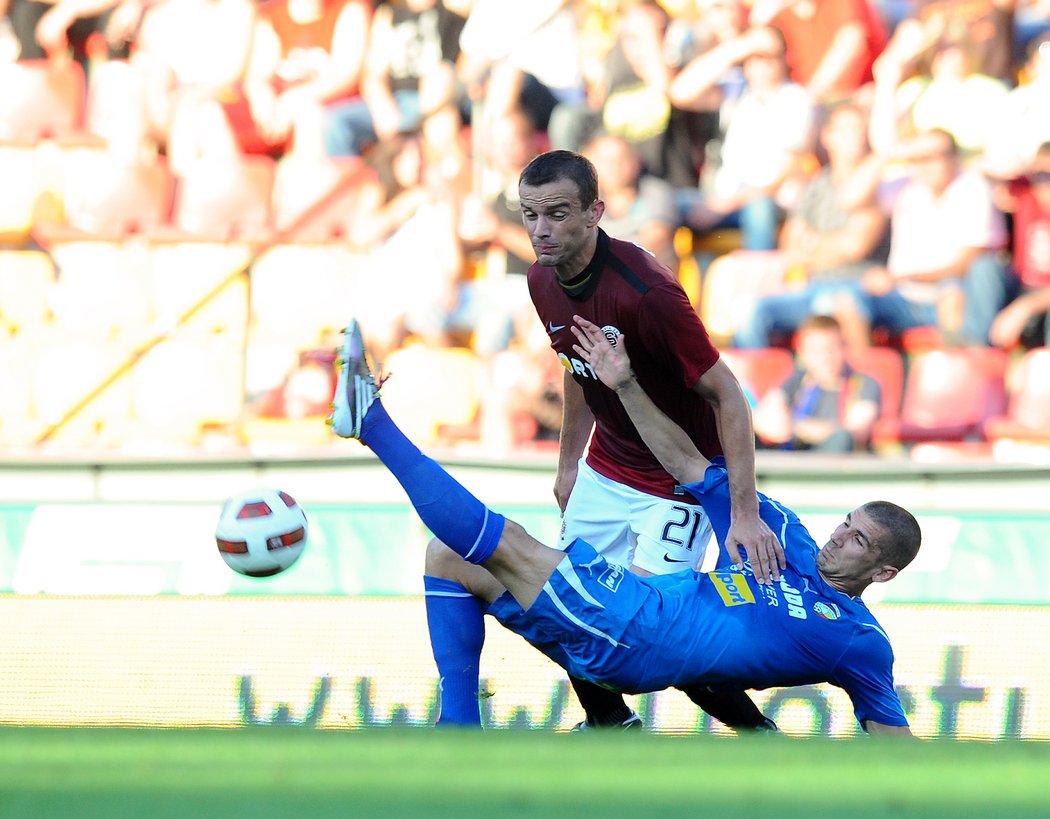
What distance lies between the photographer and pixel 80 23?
9.80 metres

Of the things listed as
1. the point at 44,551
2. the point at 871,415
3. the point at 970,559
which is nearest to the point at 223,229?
the point at 44,551

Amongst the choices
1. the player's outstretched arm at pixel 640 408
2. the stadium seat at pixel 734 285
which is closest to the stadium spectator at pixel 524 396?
the stadium seat at pixel 734 285

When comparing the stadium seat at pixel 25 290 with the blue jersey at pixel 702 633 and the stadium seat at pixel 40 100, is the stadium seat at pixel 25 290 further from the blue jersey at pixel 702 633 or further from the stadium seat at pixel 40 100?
the blue jersey at pixel 702 633

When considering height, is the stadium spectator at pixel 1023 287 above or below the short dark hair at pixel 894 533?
above

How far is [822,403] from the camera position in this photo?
767 centimetres

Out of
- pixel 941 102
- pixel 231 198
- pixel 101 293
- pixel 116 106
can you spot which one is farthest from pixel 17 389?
pixel 941 102

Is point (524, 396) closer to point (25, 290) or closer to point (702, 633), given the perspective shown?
point (25, 290)

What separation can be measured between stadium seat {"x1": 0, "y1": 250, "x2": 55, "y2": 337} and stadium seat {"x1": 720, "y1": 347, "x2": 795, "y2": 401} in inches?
186

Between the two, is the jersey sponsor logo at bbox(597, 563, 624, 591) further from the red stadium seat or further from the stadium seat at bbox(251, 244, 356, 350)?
the stadium seat at bbox(251, 244, 356, 350)

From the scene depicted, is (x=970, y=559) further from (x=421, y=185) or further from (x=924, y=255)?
(x=421, y=185)

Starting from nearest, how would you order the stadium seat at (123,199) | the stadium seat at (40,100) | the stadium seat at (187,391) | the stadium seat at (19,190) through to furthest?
→ the stadium seat at (187,391) < the stadium seat at (123,199) < the stadium seat at (19,190) < the stadium seat at (40,100)

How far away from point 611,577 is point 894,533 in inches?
33.1

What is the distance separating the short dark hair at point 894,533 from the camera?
12.6 feet

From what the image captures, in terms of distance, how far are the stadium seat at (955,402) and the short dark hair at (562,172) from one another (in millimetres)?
4314
